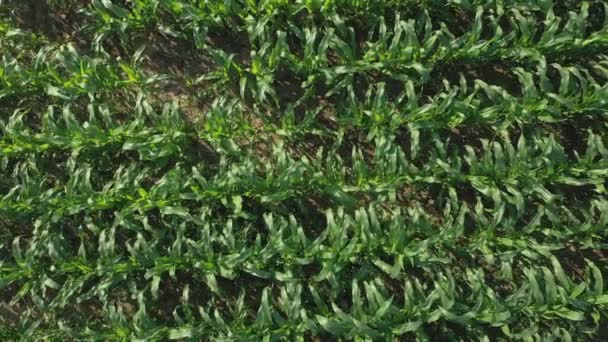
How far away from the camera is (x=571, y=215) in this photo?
3051 millimetres

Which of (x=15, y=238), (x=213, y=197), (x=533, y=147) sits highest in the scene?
(x=533, y=147)

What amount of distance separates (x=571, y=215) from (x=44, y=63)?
2992 millimetres

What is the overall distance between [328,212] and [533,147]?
3.73 ft

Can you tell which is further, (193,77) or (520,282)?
(193,77)

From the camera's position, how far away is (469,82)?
339 centimetres

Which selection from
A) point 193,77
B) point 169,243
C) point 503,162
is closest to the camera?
point 503,162

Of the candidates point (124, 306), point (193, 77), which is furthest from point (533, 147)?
A: point (124, 306)

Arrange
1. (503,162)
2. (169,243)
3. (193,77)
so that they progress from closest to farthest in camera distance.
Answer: (503,162) < (169,243) < (193,77)

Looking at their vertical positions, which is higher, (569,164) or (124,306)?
(569,164)

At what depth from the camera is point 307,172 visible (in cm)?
318

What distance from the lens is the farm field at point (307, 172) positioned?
3.04 meters

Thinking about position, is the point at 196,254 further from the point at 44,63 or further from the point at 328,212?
the point at 44,63

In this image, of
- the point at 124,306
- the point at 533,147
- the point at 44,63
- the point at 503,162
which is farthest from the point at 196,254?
the point at 533,147

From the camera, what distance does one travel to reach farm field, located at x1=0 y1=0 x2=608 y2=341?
3.04 meters
